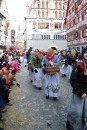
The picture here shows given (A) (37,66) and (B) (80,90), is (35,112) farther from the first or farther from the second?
(A) (37,66)

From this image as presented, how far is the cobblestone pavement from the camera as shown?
4.84m

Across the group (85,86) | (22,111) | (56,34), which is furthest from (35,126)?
(56,34)

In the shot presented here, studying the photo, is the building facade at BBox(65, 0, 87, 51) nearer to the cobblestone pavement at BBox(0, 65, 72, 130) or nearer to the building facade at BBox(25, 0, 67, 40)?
the building facade at BBox(25, 0, 67, 40)

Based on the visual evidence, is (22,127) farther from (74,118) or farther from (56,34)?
(56,34)

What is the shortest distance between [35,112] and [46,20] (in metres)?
44.3

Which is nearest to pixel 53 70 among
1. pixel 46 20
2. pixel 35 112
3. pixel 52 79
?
pixel 52 79

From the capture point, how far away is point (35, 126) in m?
4.79

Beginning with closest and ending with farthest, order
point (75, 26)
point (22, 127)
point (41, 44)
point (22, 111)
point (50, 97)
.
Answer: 1. point (22, 127)
2. point (22, 111)
3. point (50, 97)
4. point (75, 26)
5. point (41, 44)

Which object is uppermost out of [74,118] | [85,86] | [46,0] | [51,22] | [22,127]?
[46,0]

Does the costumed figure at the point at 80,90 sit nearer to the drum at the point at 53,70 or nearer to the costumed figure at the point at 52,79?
the drum at the point at 53,70

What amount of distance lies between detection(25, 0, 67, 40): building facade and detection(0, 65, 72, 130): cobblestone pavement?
4035 cm

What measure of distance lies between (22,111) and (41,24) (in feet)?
145

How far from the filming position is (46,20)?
158 ft

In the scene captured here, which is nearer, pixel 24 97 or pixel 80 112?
pixel 80 112
